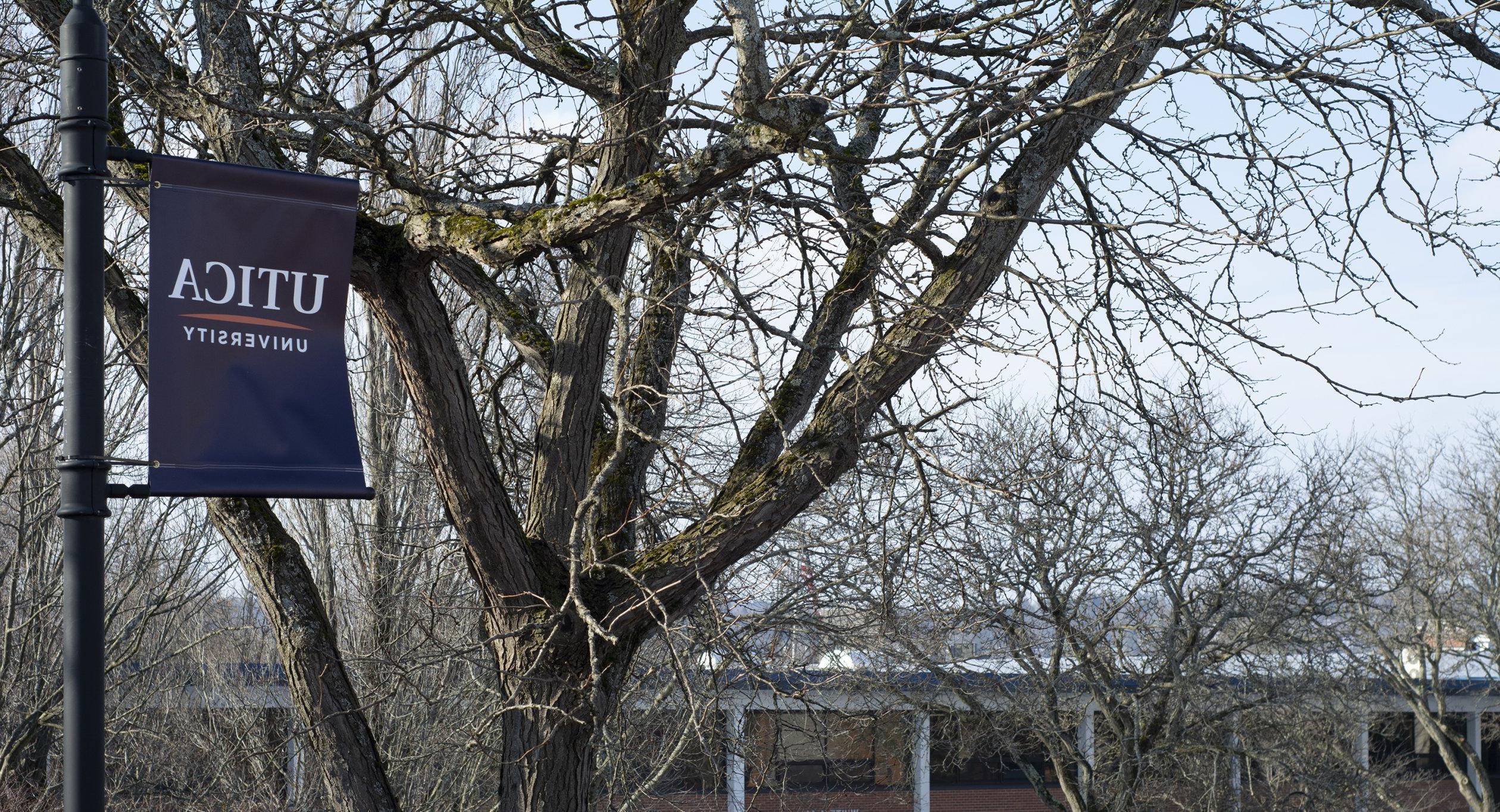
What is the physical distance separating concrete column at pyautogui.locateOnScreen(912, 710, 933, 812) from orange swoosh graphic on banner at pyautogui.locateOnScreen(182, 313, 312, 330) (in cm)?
1515

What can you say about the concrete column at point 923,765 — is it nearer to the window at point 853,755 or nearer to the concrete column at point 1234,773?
the window at point 853,755

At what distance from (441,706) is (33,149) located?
6.32m

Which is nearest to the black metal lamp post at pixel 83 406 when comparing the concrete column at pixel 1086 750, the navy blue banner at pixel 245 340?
the navy blue banner at pixel 245 340

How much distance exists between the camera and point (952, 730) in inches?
758

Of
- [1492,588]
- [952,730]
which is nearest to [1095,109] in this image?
[952,730]

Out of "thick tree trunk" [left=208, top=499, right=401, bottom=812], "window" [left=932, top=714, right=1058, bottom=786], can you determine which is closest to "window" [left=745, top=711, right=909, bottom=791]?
"window" [left=932, top=714, right=1058, bottom=786]

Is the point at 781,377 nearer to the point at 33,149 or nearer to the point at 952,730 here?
the point at 33,149

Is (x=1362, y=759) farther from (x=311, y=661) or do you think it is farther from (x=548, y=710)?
(x=311, y=661)

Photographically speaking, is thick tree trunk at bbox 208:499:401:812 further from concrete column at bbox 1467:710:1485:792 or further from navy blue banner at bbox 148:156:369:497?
concrete column at bbox 1467:710:1485:792

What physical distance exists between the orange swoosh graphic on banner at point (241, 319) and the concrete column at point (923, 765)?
15.2 metres

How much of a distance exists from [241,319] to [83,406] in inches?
18.6

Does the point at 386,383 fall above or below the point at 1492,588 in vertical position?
above

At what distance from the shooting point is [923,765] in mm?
21953

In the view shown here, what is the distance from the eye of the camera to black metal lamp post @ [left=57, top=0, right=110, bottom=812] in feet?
9.97
